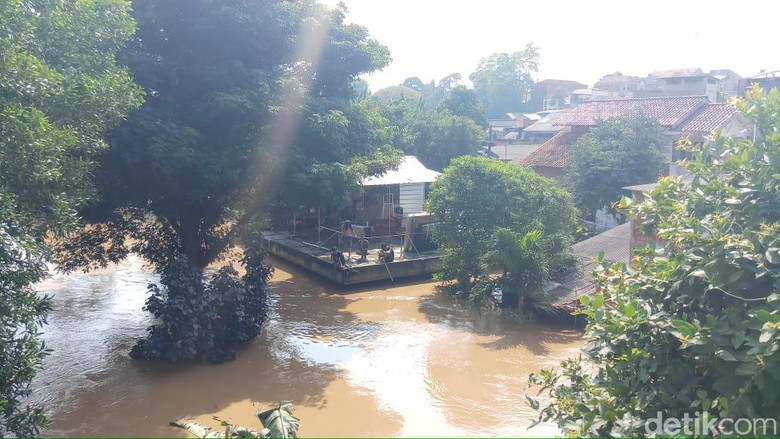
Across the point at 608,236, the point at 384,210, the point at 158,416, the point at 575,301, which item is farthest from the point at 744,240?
the point at 384,210

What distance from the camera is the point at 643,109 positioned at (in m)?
27.1

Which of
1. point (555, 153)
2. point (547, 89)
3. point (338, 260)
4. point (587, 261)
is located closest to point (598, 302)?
point (587, 261)

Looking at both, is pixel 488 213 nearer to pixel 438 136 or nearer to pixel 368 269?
pixel 368 269

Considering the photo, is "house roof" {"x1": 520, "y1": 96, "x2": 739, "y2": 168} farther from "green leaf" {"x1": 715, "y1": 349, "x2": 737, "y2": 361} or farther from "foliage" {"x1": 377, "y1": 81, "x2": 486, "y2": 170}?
"green leaf" {"x1": 715, "y1": 349, "x2": 737, "y2": 361}

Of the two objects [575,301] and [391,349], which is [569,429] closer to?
[391,349]

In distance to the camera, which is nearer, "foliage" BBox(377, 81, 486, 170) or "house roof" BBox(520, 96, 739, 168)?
"house roof" BBox(520, 96, 739, 168)

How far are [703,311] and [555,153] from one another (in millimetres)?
24247

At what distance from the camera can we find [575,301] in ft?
42.6

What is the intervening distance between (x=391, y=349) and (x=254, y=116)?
5382 mm

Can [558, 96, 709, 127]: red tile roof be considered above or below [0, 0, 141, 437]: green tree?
above

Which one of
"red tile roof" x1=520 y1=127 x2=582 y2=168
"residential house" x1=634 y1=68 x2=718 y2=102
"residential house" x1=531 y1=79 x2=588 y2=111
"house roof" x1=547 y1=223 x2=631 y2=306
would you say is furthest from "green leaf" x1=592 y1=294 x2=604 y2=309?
"residential house" x1=531 y1=79 x2=588 y2=111

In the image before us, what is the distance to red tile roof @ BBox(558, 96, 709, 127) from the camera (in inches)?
987

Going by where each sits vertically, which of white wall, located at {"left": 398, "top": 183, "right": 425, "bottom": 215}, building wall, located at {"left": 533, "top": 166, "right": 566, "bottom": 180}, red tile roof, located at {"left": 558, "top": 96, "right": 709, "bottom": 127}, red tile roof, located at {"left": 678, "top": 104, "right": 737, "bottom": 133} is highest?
red tile roof, located at {"left": 558, "top": 96, "right": 709, "bottom": 127}

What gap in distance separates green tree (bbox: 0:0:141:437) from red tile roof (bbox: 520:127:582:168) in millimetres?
21873
